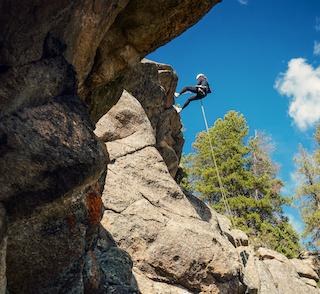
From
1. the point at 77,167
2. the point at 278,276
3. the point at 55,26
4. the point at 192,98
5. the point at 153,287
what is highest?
the point at 192,98

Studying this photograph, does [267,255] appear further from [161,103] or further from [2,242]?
[2,242]

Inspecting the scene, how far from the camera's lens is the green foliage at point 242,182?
27041mm

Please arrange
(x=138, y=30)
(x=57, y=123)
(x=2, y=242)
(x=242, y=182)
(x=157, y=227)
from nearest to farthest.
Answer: (x=2, y=242) < (x=57, y=123) < (x=138, y=30) < (x=157, y=227) < (x=242, y=182)

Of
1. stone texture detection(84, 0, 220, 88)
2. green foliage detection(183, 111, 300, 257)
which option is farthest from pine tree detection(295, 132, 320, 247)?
stone texture detection(84, 0, 220, 88)

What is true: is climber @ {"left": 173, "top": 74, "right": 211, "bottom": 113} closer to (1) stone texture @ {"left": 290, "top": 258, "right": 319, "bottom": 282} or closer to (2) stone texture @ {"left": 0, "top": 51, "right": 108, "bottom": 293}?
(1) stone texture @ {"left": 290, "top": 258, "right": 319, "bottom": 282}

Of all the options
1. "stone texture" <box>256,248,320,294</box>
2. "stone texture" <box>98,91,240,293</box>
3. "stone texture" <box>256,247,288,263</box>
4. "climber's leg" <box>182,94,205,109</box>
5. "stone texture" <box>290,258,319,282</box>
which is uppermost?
"climber's leg" <box>182,94,205,109</box>

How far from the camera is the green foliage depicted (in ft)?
88.7

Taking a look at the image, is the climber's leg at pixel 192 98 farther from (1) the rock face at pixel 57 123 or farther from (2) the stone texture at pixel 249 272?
(1) the rock face at pixel 57 123

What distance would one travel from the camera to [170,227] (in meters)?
12.8

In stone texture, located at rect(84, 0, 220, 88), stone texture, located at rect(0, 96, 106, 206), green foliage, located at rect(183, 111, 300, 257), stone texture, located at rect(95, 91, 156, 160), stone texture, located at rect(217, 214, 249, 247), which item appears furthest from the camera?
green foliage, located at rect(183, 111, 300, 257)

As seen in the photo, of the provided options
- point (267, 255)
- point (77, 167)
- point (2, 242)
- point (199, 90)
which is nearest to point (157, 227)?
point (77, 167)

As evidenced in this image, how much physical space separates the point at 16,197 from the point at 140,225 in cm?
718

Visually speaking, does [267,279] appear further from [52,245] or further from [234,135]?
[234,135]

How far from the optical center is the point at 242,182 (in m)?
30.3
